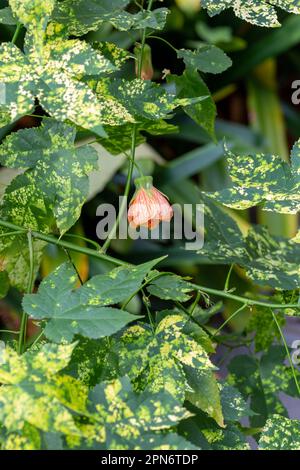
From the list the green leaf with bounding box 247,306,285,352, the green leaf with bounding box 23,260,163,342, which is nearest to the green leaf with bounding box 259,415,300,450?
the green leaf with bounding box 23,260,163,342

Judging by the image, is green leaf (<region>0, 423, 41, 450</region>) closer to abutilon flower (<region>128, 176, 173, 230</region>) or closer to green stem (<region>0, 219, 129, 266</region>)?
green stem (<region>0, 219, 129, 266</region>)

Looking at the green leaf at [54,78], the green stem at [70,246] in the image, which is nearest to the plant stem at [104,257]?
the green stem at [70,246]

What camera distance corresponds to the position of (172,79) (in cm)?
60

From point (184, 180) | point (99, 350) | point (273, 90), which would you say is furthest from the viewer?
point (273, 90)

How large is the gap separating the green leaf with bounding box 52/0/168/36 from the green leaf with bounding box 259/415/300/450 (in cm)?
27

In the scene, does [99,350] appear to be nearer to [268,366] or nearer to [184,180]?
[268,366]

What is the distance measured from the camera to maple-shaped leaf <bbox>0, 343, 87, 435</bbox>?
326 mm

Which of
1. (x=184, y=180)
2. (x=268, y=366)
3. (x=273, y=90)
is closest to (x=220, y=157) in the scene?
(x=184, y=180)

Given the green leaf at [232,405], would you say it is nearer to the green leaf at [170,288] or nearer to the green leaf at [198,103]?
the green leaf at [170,288]

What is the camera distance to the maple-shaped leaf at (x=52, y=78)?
1.25 feet

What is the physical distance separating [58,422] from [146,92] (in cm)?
25

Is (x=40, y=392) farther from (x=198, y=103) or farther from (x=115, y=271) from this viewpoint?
(x=198, y=103)

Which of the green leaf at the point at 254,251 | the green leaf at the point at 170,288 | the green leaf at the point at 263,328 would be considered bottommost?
the green leaf at the point at 263,328

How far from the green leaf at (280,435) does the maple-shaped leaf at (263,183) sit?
0.13 meters
